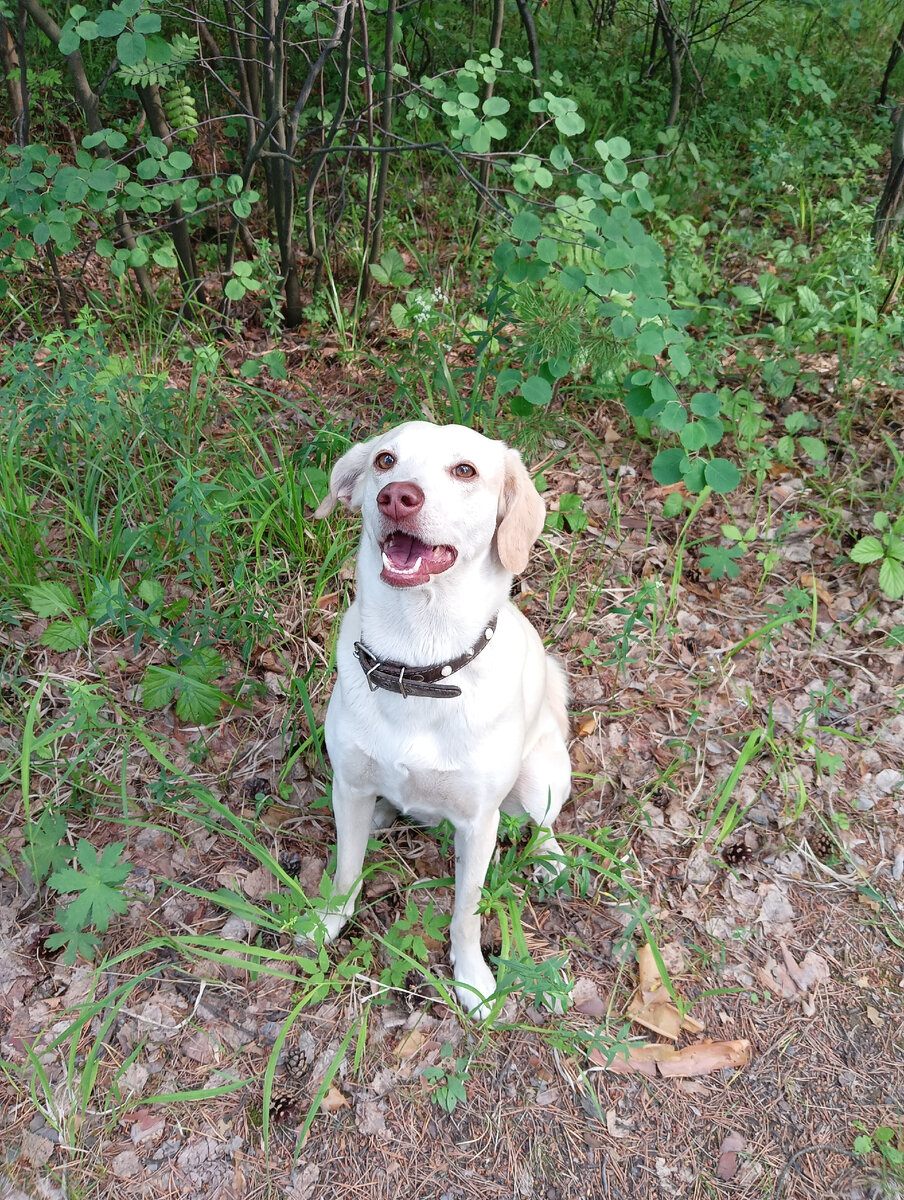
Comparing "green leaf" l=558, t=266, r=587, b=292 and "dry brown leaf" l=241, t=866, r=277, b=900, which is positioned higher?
"green leaf" l=558, t=266, r=587, b=292

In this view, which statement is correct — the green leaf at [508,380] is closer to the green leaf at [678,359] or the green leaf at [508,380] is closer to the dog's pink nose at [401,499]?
the green leaf at [678,359]

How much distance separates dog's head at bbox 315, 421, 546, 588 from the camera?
1.77 metres

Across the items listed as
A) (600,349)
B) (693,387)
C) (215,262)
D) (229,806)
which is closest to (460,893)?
(229,806)

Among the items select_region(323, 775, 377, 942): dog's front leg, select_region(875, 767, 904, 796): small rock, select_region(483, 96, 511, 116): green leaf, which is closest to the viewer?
select_region(323, 775, 377, 942): dog's front leg

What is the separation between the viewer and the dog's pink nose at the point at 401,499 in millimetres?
1727

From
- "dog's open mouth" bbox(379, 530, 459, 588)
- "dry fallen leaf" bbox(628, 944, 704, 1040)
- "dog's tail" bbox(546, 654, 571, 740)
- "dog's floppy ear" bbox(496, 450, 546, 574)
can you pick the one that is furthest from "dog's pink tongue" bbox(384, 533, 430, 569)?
"dry fallen leaf" bbox(628, 944, 704, 1040)

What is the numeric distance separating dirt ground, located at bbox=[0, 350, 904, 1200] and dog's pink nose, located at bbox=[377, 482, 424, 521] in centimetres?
126

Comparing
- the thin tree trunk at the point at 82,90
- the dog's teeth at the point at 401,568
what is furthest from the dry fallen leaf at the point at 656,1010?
the thin tree trunk at the point at 82,90

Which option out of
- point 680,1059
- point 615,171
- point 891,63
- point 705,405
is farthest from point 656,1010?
point 891,63

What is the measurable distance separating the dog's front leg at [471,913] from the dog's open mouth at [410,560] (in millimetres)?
731

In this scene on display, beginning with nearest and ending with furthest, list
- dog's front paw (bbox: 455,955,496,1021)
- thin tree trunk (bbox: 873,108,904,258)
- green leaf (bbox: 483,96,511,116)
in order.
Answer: dog's front paw (bbox: 455,955,496,1021) → green leaf (bbox: 483,96,511,116) → thin tree trunk (bbox: 873,108,904,258)

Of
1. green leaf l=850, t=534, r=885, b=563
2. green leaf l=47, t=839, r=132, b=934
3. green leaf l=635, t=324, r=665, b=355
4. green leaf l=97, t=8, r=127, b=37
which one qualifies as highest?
green leaf l=97, t=8, r=127, b=37

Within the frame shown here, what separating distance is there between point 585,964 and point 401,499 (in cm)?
165

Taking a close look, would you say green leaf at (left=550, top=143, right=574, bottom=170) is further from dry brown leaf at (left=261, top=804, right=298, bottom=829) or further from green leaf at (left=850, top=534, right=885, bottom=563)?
dry brown leaf at (left=261, top=804, right=298, bottom=829)
